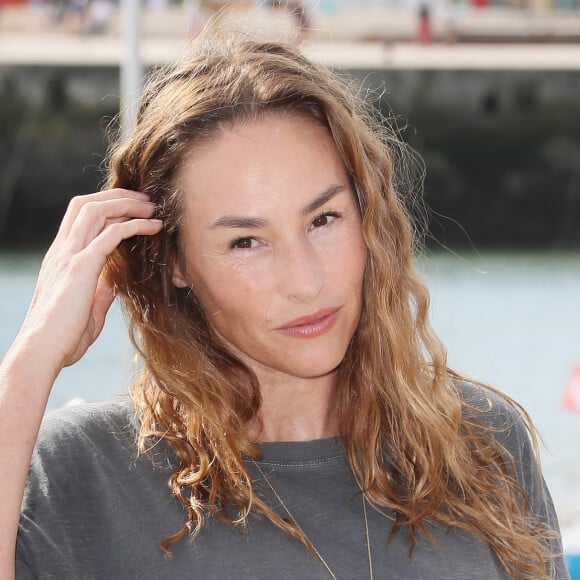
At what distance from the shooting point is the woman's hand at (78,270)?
160cm

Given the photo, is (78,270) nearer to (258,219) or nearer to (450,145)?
(258,219)

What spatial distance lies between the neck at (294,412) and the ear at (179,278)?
0.18 metres

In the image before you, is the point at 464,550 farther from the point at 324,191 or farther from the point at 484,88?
the point at 484,88

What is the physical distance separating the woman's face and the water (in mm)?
2506

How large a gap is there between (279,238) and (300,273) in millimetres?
55

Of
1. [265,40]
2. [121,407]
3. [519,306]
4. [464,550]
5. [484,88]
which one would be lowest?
[519,306]

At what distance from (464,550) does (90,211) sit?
67 cm

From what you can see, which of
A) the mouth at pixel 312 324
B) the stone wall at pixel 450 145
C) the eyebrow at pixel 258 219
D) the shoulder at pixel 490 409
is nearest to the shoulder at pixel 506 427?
the shoulder at pixel 490 409

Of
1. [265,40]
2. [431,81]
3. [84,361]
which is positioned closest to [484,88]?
[431,81]

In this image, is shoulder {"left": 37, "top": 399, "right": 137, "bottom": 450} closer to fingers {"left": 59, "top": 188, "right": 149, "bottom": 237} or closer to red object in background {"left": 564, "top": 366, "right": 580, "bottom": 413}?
fingers {"left": 59, "top": 188, "right": 149, "bottom": 237}

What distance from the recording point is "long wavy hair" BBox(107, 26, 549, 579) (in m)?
1.64

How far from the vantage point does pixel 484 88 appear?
12.8 meters

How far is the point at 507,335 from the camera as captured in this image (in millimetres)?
8359

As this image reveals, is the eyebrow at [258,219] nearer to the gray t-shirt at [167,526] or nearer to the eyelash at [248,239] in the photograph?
the eyelash at [248,239]
